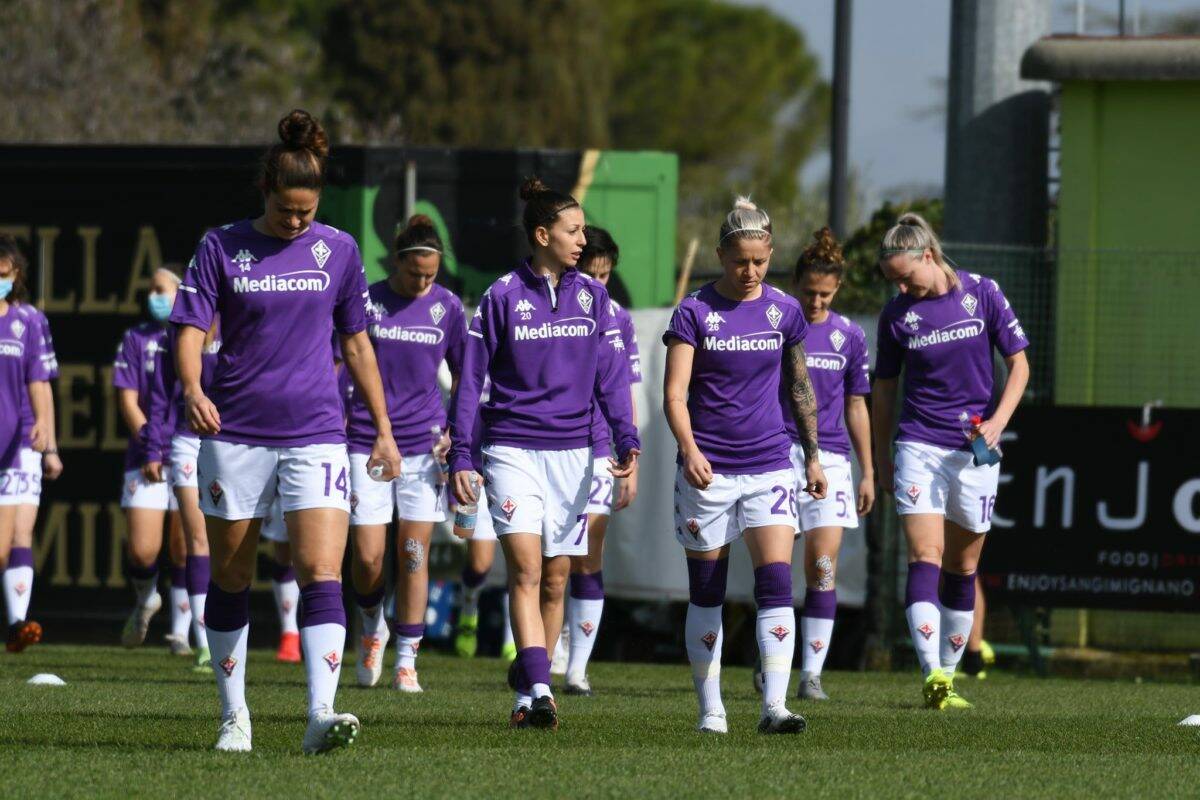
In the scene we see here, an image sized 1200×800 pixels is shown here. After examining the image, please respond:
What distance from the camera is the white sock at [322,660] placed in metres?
7.45

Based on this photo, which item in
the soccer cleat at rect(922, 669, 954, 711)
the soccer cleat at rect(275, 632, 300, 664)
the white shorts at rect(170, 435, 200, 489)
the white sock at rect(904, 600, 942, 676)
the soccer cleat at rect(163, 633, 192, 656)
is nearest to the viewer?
the soccer cleat at rect(922, 669, 954, 711)

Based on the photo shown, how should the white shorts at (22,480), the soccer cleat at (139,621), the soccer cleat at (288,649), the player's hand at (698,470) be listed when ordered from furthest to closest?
1. the soccer cleat at (139,621)
2. the soccer cleat at (288,649)
3. the white shorts at (22,480)
4. the player's hand at (698,470)

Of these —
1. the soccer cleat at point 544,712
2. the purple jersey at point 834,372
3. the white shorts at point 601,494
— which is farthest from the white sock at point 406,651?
the soccer cleat at point 544,712

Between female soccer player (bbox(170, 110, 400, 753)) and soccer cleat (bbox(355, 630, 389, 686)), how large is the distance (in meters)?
3.41

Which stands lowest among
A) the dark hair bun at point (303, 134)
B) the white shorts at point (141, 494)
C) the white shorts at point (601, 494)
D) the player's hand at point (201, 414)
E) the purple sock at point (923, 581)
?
the purple sock at point (923, 581)

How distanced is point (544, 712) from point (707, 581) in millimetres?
826

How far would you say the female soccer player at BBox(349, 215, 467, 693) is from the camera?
36.2ft

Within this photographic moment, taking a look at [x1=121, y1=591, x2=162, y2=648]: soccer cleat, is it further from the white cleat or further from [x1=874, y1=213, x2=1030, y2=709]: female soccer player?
the white cleat

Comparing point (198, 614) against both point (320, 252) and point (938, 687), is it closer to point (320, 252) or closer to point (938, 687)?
point (938, 687)

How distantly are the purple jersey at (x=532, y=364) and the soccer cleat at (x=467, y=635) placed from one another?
16.1ft

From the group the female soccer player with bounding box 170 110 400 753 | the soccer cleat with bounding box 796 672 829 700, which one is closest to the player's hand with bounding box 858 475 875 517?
the soccer cleat with bounding box 796 672 829 700

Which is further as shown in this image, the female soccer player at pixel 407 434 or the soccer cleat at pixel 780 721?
the female soccer player at pixel 407 434

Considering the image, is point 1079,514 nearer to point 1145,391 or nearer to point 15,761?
point 1145,391

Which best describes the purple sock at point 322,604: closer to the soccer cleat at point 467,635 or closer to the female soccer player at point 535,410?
the female soccer player at point 535,410
